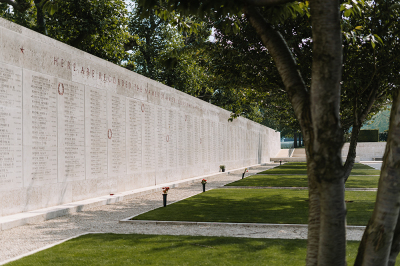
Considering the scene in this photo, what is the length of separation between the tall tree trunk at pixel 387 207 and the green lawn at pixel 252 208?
19.8 feet

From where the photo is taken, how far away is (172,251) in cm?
600

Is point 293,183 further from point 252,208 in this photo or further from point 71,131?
point 71,131

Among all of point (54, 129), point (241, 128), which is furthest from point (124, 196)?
point (241, 128)

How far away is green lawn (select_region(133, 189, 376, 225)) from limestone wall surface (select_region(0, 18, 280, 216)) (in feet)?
7.84

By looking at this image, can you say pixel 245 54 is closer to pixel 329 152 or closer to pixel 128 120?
pixel 128 120

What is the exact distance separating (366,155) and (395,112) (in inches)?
2148

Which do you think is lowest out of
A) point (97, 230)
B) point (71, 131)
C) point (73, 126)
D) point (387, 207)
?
point (97, 230)

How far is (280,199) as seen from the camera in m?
12.3

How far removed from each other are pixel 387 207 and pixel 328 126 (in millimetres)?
565

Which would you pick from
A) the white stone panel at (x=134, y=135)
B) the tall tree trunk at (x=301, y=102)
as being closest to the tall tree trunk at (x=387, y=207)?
the tall tree trunk at (x=301, y=102)

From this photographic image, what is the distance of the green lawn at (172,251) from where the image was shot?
5.43m

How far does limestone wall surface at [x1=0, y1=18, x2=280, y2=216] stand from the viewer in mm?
8789

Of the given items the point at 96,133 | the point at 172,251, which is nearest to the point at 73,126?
the point at 96,133

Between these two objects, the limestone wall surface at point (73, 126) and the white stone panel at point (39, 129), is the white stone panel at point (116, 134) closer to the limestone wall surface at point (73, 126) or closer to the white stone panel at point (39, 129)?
the limestone wall surface at point (73, 126)
